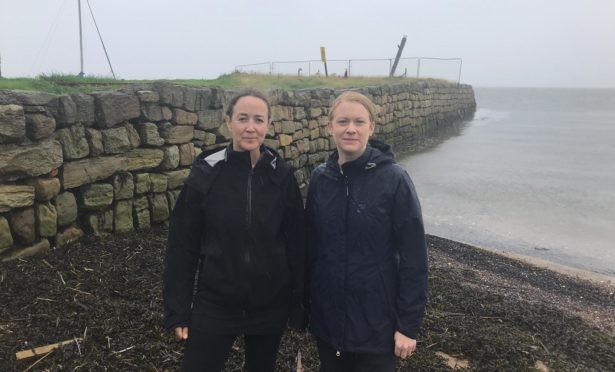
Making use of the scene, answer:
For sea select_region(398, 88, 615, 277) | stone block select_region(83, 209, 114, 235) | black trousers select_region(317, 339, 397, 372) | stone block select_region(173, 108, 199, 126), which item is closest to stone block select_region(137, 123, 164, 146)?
stone block select_region(173, 108, 199, 126)

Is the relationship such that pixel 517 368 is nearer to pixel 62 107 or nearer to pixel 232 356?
pixel 232 356

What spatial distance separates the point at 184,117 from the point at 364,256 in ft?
15.4

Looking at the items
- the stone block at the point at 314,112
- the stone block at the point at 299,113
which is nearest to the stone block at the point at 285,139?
the stone block at the point at 299,113

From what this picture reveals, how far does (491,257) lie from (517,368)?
3652 millimetres

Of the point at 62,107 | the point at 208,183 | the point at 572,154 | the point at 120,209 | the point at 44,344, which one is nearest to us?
the point at 208,183

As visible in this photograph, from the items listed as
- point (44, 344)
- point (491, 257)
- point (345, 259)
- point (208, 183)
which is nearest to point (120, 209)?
point (44, 344)

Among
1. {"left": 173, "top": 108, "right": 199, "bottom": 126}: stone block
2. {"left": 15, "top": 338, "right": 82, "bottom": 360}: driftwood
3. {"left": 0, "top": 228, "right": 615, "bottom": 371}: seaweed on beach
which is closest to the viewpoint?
{"left": 15, "top": 338, "right": 82, "bottom": 360}: driftwood

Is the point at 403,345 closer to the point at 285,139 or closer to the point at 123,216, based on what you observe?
the point at 123,216

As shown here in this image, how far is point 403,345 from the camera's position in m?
2.21

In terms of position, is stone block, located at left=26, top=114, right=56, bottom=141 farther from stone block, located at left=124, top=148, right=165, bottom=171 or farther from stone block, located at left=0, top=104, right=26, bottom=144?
stone block, located at left=124, top=148, right=165, bottom=171

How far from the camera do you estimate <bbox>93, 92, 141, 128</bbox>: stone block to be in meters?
5.16

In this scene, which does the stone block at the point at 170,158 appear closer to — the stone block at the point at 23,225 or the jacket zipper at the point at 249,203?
the stone block at the point at 23,225

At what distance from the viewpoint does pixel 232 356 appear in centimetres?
341

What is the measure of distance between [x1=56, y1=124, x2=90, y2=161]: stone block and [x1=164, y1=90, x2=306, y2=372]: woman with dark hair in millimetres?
3134
